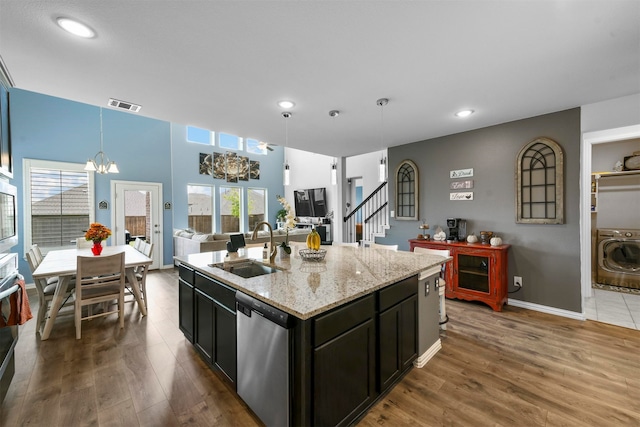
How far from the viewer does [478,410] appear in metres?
1.77

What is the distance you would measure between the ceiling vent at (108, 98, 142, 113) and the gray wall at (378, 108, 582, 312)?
4104 millimetres

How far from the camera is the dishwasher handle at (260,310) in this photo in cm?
136

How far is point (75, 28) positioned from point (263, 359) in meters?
A: 2.41

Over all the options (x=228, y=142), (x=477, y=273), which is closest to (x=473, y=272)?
(x=477, y=273)

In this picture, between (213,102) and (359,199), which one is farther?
(359,199)

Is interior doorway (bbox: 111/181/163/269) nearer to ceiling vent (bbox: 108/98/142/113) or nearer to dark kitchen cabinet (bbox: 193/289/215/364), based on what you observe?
ceiling vent (bbox: 108/98/142/113)

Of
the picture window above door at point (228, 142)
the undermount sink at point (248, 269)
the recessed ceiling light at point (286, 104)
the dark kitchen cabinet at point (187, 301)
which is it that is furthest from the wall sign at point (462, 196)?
the picture window above door at point (228, 142)

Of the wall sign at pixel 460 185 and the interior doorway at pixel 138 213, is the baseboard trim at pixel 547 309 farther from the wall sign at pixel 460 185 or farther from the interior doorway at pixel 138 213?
the interior doorway at pixel 138 213

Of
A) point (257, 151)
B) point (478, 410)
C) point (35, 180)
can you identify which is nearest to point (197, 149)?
point (257, 151)

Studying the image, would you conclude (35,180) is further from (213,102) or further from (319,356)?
(319,356)

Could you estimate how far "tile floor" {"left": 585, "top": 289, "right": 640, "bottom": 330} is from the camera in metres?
3.08

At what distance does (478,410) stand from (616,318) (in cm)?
286

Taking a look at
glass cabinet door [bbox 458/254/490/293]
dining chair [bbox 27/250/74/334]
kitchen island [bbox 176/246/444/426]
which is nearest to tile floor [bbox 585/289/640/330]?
glass cabinet door [bbox 458/254/490/293]

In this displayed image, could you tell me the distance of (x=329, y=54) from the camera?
79.1 inches
